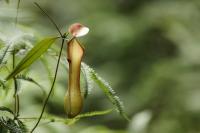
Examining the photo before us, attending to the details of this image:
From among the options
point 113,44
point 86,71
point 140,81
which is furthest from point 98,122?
point 86,71

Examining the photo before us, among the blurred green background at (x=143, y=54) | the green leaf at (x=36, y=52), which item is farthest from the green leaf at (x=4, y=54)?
the blurred green background at (x=143, y=54)

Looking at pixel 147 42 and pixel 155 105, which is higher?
pixel 147 42

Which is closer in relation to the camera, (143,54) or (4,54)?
(4,54)

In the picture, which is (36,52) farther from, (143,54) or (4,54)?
(143,54)

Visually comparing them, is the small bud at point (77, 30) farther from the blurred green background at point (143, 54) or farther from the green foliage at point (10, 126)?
the blurred green background at point (143, 54)

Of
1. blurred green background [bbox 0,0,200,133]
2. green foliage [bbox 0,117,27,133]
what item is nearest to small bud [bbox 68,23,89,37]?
green foliage [bbox 0,117,27,133]

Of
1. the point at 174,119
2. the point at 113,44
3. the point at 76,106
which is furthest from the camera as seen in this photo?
the point at 113,44

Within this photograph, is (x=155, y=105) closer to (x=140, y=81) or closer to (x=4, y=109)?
(x=140, y=81)

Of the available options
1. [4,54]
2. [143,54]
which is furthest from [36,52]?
[143,54]

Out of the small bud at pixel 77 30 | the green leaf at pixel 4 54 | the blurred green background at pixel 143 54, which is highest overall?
the blurred green background at pixel 143 54
